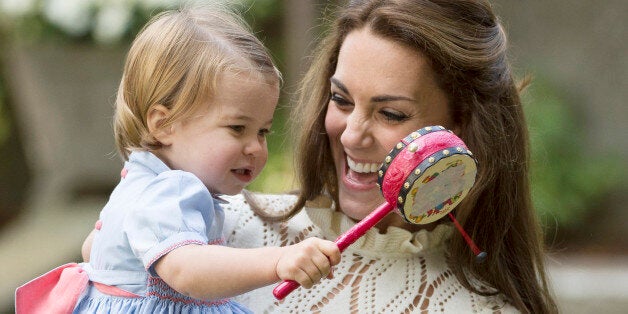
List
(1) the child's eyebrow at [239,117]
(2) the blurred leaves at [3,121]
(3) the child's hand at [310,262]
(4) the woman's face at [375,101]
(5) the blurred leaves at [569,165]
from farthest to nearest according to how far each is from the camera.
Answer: (2) the blurred leaves at [3,121]
(5) the blurred leaves at [569,165]
(4) the woman's face at [375,101]
(1) the child's eyebrow at [239,117]
(3) the child's hand at [310,262]

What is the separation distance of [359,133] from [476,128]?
33 cm

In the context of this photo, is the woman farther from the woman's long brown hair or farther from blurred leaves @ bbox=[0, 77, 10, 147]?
blurred leaves @ bbox=[0, 77, 10, 147]

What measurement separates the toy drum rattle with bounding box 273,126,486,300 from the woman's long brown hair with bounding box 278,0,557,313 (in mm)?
564

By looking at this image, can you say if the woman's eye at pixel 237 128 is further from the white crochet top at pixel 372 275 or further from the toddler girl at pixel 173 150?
the white crochet top at pixel 372 275

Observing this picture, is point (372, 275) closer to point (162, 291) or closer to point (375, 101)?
point (375, 101)

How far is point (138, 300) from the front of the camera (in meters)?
2.42

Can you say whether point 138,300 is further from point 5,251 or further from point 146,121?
point 5,251

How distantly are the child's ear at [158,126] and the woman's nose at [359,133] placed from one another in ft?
1.79

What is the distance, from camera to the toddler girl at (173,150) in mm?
2326

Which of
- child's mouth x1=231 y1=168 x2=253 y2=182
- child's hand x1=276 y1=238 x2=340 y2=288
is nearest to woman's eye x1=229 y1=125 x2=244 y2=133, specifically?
child's mouth x1=231 y1=168 x2=253 y2=182

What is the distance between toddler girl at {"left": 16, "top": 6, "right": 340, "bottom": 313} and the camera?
2326mm

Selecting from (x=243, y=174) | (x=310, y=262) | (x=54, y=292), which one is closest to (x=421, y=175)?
(x=310, y=262)

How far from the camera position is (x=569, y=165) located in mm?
6859

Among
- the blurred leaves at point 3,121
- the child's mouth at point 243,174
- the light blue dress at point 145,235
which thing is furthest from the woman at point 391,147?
the blurred leaves at point 3,121
